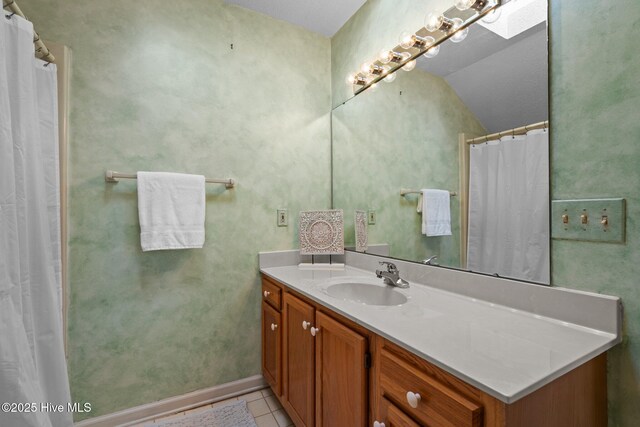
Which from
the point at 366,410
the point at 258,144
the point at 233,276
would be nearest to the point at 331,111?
the point at 258,144

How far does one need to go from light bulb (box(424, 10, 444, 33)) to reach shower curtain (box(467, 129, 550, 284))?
22.5 inches

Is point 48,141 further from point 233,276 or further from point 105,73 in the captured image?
point 233,276

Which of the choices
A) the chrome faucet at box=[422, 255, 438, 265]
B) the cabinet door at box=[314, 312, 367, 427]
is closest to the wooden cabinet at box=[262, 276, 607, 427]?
the cabinet door at box=[314, 312, 367, 427]

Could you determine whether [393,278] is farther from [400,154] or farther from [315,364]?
[400,154]

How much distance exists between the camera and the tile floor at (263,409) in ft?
5.04

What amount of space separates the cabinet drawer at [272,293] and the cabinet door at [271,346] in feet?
0.11

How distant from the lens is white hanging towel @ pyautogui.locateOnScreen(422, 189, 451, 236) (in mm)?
1332

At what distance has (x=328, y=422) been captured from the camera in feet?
3.71

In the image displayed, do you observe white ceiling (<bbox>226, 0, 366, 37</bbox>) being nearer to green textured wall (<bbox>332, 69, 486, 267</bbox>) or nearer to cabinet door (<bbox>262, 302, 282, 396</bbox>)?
green textured wall (<bbox>332, 69, 486, 267</bbox>)

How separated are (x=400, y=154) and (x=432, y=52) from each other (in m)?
0.50

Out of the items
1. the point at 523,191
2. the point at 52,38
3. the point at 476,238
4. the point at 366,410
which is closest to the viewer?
the point at 366,410

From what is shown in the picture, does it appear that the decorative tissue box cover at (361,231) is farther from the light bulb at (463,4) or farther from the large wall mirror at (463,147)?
the light bulb at (463,4)

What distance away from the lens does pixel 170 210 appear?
1.53 metres

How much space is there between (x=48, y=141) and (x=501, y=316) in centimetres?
176
